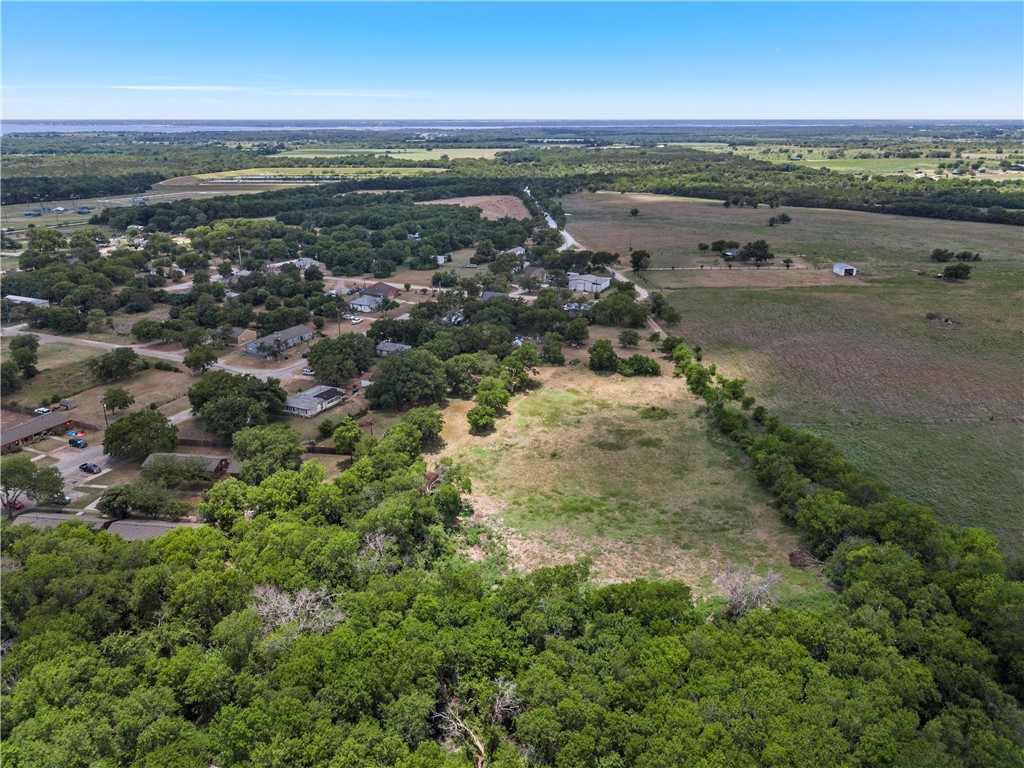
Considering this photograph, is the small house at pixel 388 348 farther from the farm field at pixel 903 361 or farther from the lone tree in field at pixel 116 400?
the farm field at pixel 903 361

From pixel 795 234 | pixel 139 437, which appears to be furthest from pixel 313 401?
pixel 795 234

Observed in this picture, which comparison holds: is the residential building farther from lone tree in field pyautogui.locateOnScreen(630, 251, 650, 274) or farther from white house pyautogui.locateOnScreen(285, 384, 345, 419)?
lone tree in field pyautogui.locateOnScreen(630, 251, 650, 274)

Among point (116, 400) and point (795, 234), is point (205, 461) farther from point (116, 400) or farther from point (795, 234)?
point (795, 234)

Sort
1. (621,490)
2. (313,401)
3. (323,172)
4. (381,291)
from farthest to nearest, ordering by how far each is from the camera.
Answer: (323,172) < (381,291) < (313,401) < (621,490)

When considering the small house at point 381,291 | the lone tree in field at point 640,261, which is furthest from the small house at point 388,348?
the lone tree in field at point 640,261

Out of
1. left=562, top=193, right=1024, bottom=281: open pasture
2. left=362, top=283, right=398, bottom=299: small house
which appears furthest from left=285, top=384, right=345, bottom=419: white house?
left=562, top=193, right=1024, bottom=281: open pasture

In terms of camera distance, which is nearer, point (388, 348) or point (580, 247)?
point (388, 348)
